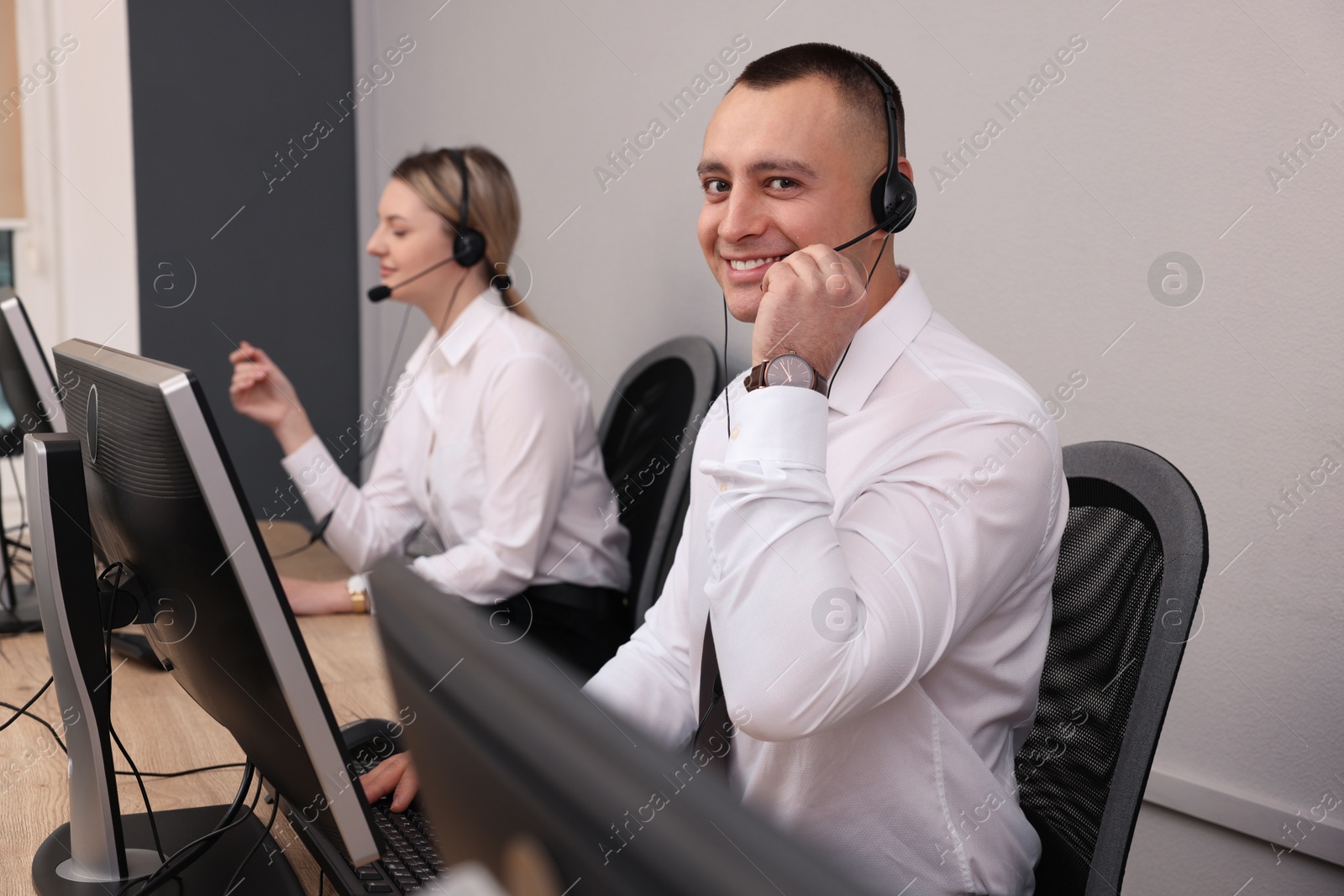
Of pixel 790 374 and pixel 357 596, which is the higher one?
pixel 790 374

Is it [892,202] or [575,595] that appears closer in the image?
[892,202]

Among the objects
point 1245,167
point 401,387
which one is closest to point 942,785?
point 1245,167

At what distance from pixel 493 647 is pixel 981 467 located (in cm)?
59

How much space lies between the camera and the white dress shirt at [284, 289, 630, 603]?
1779 mm

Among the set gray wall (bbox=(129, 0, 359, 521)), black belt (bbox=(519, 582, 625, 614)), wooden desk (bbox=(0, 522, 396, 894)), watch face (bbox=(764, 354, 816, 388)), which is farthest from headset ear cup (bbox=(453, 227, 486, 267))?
gray wall (bbox=(129, 0, 359, 521))

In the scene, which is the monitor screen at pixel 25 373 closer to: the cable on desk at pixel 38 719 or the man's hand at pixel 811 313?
the cable on desk at pixel 38 719

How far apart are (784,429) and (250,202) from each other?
2.74 metres

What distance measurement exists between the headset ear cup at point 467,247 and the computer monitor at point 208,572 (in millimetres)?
1234

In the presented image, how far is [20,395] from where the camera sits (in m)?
1.49

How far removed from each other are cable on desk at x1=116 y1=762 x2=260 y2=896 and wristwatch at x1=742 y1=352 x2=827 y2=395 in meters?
0.58

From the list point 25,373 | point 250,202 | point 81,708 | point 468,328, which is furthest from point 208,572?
point 250,202

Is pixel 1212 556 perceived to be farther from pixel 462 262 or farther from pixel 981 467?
pixel 462 262

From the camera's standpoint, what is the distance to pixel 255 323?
3168mm

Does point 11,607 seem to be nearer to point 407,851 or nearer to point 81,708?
point 81,708
